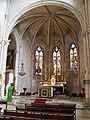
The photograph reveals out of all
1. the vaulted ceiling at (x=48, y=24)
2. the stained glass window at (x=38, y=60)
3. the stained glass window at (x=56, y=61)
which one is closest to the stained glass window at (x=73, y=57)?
the vaulted ceiling at (x=48, y=24)

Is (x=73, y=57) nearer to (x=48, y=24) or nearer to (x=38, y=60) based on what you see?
(x=38, y=60)

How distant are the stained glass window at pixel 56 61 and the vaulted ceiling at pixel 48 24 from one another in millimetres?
1573

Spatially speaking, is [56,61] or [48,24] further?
[56,61]

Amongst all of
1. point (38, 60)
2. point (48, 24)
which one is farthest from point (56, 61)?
point (48, 24)

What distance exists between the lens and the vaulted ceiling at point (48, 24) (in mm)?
18359

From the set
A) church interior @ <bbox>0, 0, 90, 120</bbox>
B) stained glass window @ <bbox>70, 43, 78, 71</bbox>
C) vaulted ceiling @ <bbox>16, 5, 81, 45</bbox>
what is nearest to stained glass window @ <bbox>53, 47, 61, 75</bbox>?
church interior @ <bbox>0, 0, 90, 120</bbox>

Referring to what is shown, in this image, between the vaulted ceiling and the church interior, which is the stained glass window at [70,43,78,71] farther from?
the vaulted ceiling

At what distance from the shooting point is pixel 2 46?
14.4m

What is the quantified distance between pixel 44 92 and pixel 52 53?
8.80 m

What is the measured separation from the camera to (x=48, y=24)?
2177 cm

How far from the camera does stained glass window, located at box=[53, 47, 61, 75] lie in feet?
73.8

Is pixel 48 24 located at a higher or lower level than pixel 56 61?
higher

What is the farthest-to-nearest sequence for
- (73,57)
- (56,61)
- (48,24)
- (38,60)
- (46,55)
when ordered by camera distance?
1. (46,55)
2. (38,60)
3. (56,61)
4. (48,24)
5. (73,57)

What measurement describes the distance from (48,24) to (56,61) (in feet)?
18.5
